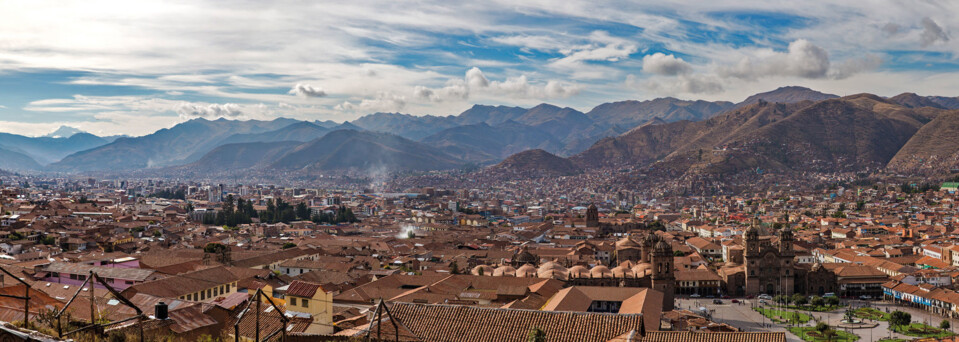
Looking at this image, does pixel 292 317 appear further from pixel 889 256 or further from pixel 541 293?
pixel 889 256

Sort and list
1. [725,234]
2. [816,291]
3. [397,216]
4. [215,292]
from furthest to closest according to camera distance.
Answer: [397,216] → [725,234] → [816,291] → [215,292]

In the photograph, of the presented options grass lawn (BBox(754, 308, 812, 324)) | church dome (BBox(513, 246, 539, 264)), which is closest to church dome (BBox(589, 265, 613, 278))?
church dome (BBox(513, 246, 539, 264))

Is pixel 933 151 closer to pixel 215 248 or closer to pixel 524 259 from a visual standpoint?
pixel 524 259

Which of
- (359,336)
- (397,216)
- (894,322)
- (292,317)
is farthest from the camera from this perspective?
(397,216)

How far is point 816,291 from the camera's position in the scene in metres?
46.4

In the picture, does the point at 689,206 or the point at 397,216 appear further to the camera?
the point at 689,206

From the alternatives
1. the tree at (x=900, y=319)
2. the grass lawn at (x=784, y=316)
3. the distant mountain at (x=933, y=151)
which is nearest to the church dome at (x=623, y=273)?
the grass lawn at (x=784, y=316)

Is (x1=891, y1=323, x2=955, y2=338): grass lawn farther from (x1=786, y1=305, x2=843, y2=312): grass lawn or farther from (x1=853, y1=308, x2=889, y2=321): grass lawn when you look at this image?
(x1=786, y1=305, x2=843, y2=312): grass lawn

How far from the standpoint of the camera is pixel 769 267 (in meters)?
46.0

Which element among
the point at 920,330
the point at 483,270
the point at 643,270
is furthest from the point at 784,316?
the point at 483,270

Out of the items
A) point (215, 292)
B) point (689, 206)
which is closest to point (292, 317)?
point (215, 292)

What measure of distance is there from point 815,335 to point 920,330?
5.17m

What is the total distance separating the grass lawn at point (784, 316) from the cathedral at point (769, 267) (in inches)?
209

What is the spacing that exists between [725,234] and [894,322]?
37.8 m
